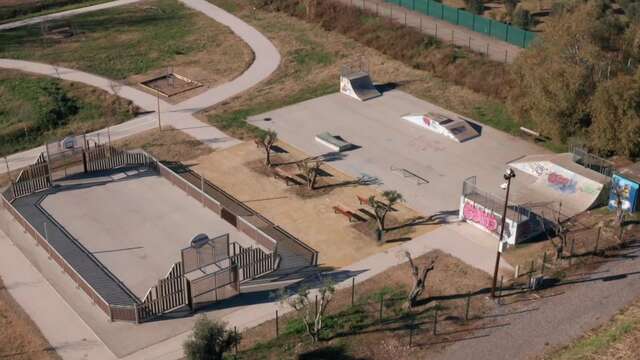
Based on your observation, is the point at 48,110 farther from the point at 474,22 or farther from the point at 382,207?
the point at 474,22

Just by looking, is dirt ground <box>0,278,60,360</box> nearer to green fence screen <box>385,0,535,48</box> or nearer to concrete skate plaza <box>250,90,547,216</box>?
concrete skate plaza <box>250,90,547,216</box>

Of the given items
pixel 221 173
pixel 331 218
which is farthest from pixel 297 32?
pixel 331 218

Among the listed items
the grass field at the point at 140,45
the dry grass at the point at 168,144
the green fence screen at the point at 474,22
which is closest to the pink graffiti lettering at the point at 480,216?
the dry grass at the point at 168,144

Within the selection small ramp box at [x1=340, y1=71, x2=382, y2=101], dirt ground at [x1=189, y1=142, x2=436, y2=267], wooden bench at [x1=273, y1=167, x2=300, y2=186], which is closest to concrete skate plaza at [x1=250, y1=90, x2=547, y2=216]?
small ramp box at [x1=340, y1=71, x2=382, y2=101]

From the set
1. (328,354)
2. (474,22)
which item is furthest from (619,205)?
(474,22)

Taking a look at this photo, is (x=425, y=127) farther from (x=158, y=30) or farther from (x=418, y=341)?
(x=158, y=30)
